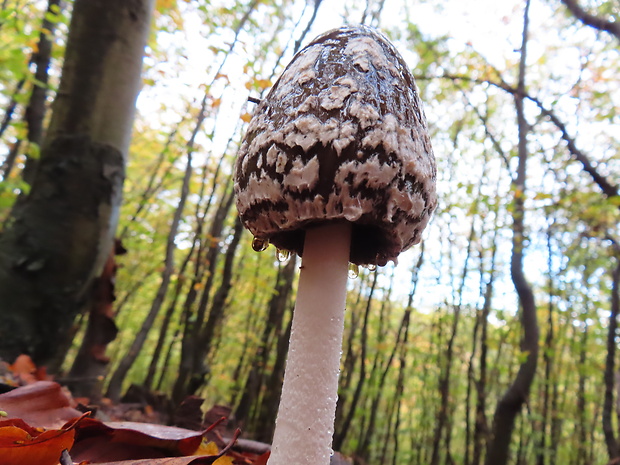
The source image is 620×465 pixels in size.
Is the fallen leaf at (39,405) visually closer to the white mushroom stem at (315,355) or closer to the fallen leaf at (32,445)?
the fallen leaf at (32,445)

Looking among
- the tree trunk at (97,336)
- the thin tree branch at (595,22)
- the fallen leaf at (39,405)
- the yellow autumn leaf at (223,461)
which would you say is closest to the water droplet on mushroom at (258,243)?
the yellow autumn leaf at (223,461)

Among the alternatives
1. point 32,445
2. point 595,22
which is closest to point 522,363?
point 595,22

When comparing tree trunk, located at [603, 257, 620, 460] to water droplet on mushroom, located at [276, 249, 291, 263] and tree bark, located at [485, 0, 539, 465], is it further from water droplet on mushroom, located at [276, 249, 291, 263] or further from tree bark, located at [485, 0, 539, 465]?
water droplet on mushroom, located at [276, 249, 291, 263]

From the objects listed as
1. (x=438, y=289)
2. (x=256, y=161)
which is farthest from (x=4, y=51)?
(x=438, y=289)

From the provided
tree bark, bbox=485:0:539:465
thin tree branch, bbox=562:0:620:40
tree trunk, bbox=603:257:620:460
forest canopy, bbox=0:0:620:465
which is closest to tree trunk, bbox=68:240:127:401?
forest canopy, bbox=0:0:620:465

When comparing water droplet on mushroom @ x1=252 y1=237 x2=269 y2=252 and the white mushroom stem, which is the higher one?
water droplet on mushroom @ x1=252 y1=237 x2=269 y2=252

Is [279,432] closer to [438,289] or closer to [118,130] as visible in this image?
[118,130]

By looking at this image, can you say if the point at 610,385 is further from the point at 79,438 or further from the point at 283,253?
the point at 79,438
